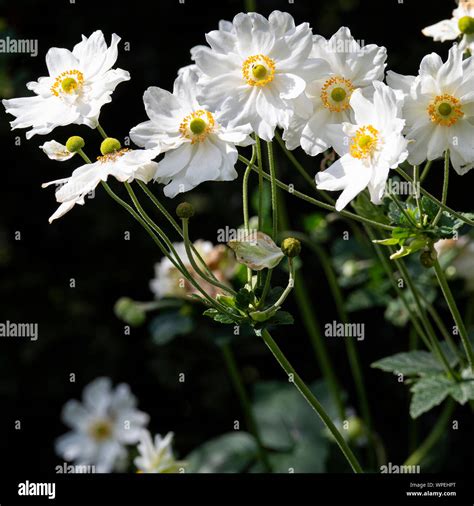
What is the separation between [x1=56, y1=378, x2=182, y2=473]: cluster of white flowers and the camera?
2588 mm

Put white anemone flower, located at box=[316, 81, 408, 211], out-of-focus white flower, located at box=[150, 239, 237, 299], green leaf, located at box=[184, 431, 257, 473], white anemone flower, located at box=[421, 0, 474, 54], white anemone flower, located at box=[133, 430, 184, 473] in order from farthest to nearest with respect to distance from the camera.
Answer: green leaf, located at box=[184, 431, 257, 473] < out-of-focus white flower, located at box=[150, 239, 237, 299] < white anemone flower, located at box=[133, 430, 184, 473] < white anemone flower, located at box=[421, 0, 474, 54] < white anemone flower, located at box=[316, 81, 408, 211]

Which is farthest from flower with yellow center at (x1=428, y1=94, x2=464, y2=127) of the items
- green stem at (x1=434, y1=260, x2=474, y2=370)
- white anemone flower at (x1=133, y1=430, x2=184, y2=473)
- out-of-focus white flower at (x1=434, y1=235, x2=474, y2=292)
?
white anemone flower at (x1=133, y1=430, x2=184, y2=473)

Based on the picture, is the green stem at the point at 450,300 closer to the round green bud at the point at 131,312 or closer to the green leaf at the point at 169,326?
the green leaf at the point at 169,326

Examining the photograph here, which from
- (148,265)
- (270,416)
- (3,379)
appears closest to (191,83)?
(270,416)

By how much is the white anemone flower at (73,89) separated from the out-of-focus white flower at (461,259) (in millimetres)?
1027

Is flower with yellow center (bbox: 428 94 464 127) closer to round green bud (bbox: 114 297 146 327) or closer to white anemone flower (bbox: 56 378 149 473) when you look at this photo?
round green bud (bbox: 114 297 146 327)

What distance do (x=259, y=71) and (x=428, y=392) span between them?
0.67m

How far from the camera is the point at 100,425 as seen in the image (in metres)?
2.70

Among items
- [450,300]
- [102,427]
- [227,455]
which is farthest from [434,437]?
[102,427]

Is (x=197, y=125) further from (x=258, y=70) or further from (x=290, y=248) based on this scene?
(x=290, y=248)

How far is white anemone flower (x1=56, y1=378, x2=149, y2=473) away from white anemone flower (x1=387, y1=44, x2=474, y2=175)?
1.46m

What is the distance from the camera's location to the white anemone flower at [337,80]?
4.55ft

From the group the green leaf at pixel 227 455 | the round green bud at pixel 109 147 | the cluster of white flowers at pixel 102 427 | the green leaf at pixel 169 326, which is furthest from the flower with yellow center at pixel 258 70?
the cluster of white flowers at pixel 102 427

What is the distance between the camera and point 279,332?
2891 millimetres
